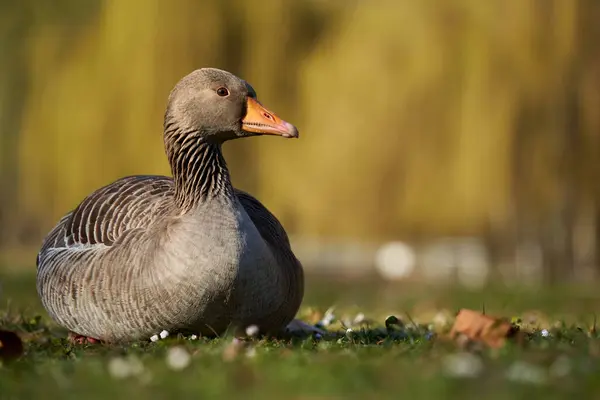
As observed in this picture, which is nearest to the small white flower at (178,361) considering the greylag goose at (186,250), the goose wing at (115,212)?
the greylag goose at (186,250)

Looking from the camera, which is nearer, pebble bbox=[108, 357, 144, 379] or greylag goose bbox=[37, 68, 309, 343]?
pebble bbox=[108, 357, 144, 379]

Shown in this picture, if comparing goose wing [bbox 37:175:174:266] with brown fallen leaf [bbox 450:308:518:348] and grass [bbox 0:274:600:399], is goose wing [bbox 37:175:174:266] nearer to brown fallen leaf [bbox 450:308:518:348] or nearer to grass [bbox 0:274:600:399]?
grass [bbox 0:274:600:399]

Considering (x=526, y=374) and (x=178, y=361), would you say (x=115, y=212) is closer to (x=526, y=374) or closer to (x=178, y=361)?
(x=178, y=361)

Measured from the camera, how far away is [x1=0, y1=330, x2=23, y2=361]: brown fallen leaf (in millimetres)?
5223

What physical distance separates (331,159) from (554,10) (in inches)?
204

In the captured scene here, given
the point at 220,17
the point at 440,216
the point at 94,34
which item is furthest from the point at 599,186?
the point at 94,34

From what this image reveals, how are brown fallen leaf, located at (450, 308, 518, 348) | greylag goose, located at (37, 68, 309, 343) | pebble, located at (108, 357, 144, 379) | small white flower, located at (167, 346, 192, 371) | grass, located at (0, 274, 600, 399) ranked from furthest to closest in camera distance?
greylag goose, located at (37, 68, 309, 343) → brown fallen leaf, located at (450, 308, 518, 348) → small white flower, located at (167, 346, 192, 371) → pebble, located at (108, 357, 144, 379) → grass, located at (0, 274, 600, 399)

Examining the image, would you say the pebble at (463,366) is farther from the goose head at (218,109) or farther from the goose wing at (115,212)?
the goose wing at (115,212)

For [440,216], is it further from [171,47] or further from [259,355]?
[259,355]

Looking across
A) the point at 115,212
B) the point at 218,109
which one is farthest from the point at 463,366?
the point at 115,212

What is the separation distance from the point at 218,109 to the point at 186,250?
1.07 m

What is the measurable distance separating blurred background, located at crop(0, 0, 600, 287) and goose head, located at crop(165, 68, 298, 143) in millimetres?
12243

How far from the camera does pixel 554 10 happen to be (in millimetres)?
19031

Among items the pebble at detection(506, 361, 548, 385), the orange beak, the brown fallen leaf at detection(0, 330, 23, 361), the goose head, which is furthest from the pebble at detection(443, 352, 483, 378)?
the goose head
